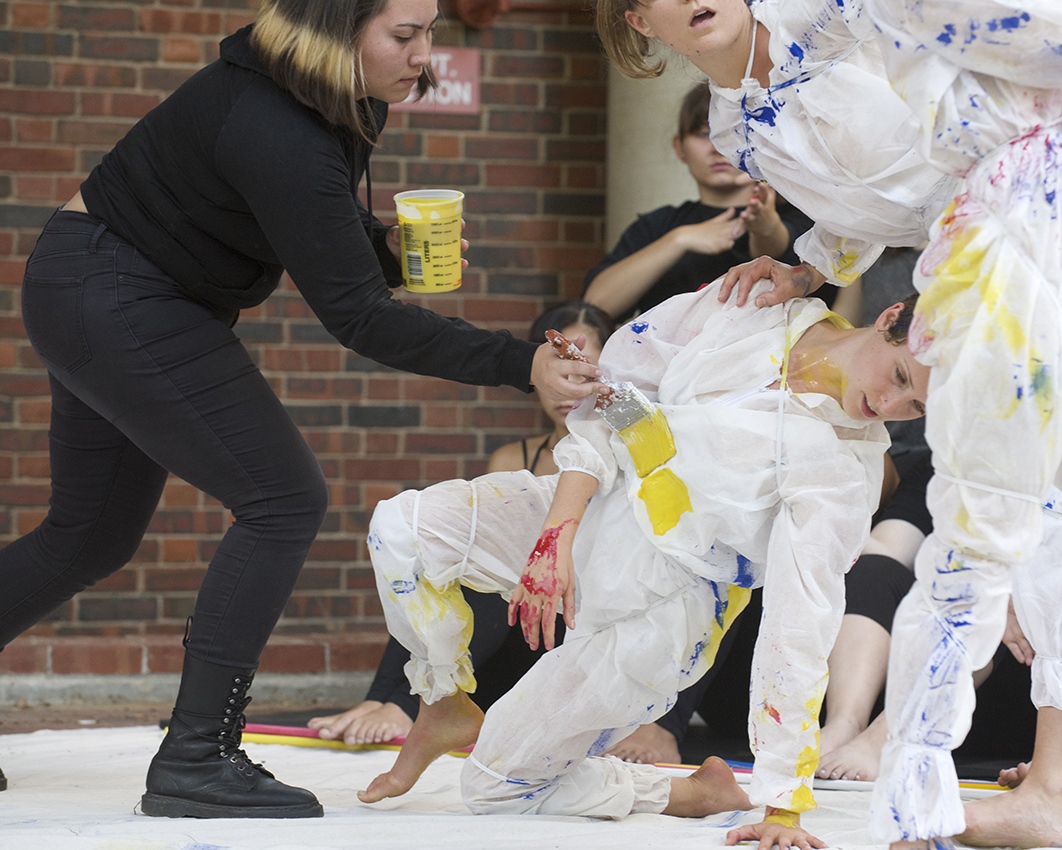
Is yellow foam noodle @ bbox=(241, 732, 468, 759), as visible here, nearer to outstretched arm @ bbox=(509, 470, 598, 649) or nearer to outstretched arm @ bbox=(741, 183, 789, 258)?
outstretched arm @ bbox=(509, 470, 598, 649)

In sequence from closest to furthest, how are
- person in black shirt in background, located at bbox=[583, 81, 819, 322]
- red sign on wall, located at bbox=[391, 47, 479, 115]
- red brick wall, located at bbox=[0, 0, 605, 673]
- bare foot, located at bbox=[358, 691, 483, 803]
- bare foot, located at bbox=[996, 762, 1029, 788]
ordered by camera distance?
bare foot, located at bbox=[358, 691, 483, 803]
bare foot, located at bbox=[996, 762, 1029, 788]
person in black shirt in background, located at bbox=[583, 81, 819, 322]
red brick wall, located at bbox=[0, 0, 605, 673]
red sign on wall, located at bbox=[391, 47, 479, 115]

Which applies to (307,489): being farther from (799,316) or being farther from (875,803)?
(875,803)

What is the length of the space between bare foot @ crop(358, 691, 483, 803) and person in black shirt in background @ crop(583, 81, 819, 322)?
1.33 meters

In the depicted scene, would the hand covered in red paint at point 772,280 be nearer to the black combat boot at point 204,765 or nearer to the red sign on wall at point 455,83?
the black combat boot at point 204,765

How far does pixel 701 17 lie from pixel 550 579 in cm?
85

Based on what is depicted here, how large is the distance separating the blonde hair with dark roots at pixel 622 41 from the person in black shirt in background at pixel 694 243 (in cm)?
89

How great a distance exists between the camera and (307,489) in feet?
5.90

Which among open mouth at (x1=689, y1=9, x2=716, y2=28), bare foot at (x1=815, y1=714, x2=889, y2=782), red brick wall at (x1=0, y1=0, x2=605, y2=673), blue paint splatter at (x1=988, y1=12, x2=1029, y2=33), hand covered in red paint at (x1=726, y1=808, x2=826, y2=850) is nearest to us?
blue paint splatter at (x1=988, y1=12, x2=1029, y2=33)

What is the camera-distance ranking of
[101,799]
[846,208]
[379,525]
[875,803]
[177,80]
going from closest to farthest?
[875,803]
[846,208]
[379,525]
[101,799]
[177,80]

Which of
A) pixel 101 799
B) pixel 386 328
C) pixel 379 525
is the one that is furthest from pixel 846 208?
pixel 101 799

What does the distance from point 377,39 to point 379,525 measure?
0.75 m

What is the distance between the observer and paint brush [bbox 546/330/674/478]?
1734mm

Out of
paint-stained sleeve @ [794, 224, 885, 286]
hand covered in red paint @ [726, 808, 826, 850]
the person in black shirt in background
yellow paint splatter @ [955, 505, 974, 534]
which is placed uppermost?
the person in black shirt in background

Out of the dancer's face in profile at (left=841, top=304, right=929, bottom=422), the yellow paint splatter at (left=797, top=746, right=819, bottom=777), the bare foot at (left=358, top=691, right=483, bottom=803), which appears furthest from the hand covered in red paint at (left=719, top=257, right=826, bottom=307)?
the bare foot at (left=358, top=691, right=483, bottom=803)
